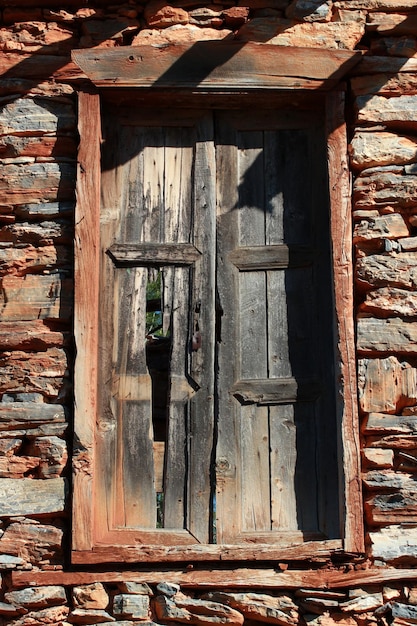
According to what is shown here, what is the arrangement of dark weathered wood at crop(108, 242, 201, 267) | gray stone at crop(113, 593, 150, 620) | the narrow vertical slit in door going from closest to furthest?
gray stone at crop(113, 593, 150, 620)
the narrow vertical slit in door
dark weathered wood at crop(108, 242, 201, 267)

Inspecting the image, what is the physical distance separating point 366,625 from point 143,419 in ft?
4.31

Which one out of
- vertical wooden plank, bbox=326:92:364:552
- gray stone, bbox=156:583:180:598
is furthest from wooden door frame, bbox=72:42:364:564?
gray stone, bbox=156:583:180:598

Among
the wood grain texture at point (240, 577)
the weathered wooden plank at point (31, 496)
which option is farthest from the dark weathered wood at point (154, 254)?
the wood grain texture at point (240, 577)

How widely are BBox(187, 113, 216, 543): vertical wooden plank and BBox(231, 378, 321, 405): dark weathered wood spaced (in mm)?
148

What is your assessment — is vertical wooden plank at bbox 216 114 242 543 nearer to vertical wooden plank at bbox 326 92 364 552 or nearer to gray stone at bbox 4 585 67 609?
vertical wooden plank at bbox 326 92 364 552

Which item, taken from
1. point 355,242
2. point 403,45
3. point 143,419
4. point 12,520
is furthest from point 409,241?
Result: point 12,520

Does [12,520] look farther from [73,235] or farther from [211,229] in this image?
[211,229]

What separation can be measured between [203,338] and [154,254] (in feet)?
1.51

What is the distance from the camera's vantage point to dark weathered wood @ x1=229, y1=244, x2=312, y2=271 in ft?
15.5

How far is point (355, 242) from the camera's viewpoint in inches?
180

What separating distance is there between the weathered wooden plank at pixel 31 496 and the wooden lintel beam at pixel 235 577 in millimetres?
258

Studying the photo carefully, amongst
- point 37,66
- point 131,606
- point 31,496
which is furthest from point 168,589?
point 37,66

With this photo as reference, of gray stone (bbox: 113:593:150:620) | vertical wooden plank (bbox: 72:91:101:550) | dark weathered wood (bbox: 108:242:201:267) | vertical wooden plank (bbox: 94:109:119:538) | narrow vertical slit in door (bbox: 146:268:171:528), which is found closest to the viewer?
gray stone (bbox: 113:593:150:620)

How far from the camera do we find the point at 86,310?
449 cm
